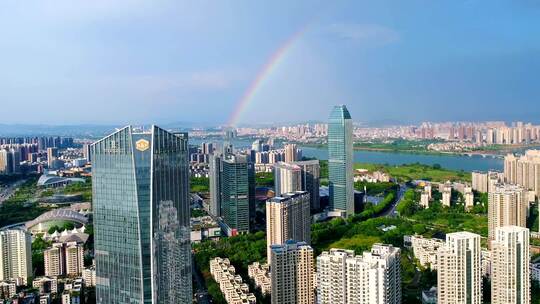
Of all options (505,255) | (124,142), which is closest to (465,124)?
(505,255)

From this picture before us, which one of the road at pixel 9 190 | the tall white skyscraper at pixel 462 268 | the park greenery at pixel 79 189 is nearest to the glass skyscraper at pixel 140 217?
the tall white skyscraper at pixel 462 268

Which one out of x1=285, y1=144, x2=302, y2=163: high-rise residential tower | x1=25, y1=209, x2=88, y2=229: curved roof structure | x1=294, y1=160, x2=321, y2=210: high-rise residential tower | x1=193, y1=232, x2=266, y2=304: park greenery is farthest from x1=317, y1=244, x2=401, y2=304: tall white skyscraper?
x1=285, y1=144, x2=302, y2=163: high-rise residential tower

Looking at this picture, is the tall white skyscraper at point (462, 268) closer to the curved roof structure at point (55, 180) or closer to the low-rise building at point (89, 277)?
the low-rise building at point (89, 277)

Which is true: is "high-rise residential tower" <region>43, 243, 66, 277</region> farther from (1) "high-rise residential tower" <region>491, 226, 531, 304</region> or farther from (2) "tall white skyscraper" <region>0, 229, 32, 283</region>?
(1) "high-rise residential tower" <region>491, 226, 531, 304</region>

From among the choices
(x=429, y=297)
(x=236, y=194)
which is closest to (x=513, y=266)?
(x=429, y=297)

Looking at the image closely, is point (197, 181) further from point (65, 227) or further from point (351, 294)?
point (351, 294)

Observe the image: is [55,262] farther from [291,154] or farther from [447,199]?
[291,154]
